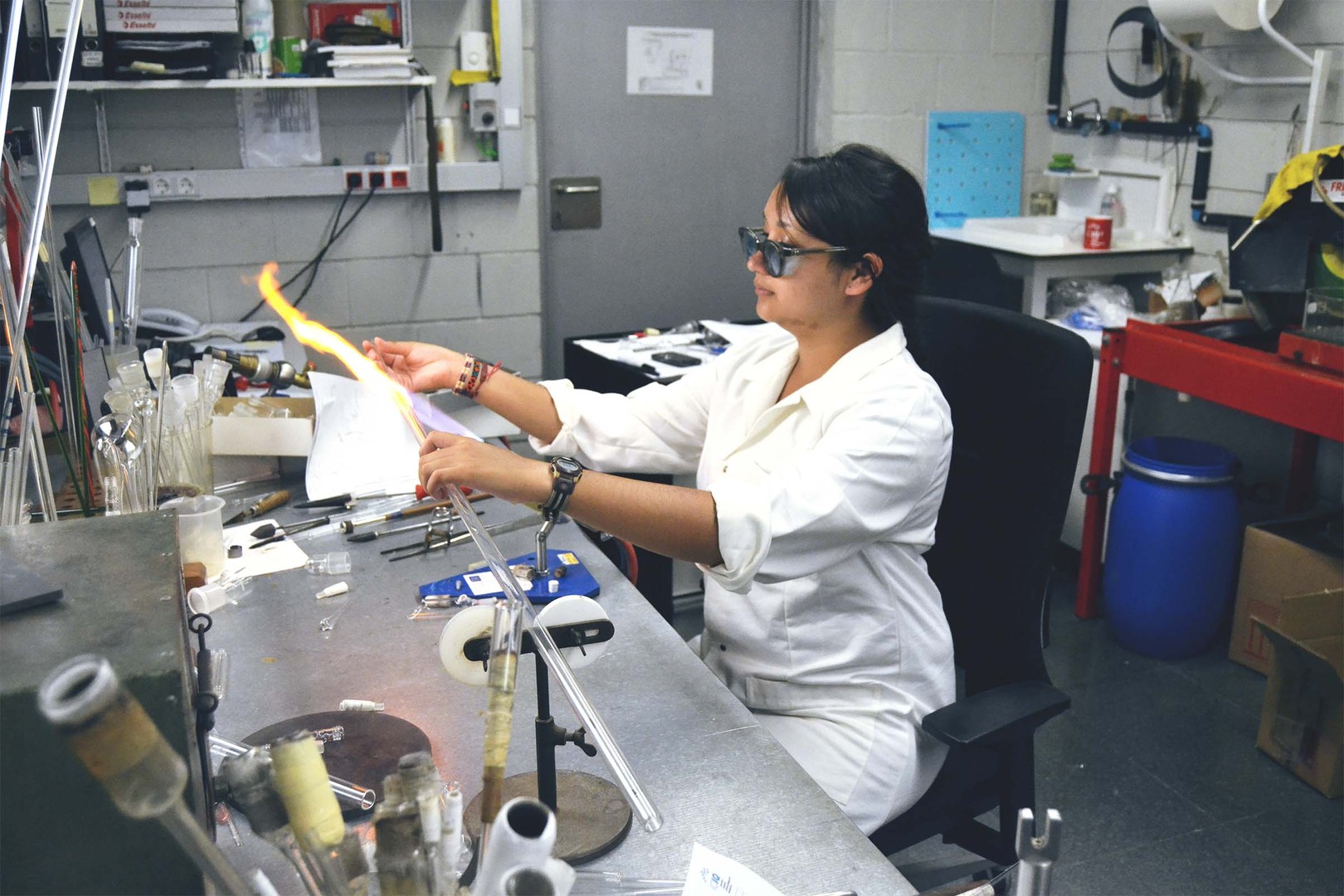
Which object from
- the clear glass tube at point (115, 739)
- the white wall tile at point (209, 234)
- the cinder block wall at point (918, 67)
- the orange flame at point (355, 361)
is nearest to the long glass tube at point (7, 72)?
the orange flame at point (355, 361)

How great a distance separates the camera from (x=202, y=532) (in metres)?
1.64

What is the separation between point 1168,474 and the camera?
2971mm

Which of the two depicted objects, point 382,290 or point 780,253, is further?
point 382,290

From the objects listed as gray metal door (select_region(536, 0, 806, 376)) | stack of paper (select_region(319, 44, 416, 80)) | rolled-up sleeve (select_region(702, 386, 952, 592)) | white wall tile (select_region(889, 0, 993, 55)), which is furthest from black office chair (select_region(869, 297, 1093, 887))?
white wall tile (select_region(889, 0, 993, 55))

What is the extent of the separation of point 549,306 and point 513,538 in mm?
2214

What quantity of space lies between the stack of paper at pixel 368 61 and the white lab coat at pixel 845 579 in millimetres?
2122

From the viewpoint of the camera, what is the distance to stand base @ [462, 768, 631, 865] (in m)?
1.02

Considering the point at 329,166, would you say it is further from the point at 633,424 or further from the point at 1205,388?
the point at 1205,388

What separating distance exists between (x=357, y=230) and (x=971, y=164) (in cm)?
234

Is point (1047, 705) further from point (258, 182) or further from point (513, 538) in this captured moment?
point (258, 182)

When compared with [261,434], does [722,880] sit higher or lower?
lower

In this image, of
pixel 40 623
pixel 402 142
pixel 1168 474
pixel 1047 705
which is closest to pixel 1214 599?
pixel 1168 474

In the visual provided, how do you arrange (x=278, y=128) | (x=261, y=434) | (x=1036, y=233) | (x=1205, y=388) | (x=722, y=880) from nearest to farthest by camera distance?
(x=722, y=880)
(x=261, y=434)
(x=1205, y=388)
(x=278, y=128)
(x=1036, y=233)

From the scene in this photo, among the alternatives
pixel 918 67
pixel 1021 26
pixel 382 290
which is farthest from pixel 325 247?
pixel 1021 26
